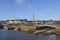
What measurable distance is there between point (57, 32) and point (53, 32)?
9.83ft

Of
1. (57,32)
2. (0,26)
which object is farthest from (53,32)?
(0,26)

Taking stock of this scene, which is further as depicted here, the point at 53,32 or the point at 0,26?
the point at 0,26

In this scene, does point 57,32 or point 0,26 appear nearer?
point 57,32

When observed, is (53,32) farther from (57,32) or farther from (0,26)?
(0,26)

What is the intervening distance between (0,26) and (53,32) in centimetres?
7490

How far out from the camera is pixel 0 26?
139125mm

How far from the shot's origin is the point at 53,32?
71.5 metres

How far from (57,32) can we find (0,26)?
77.9 meters
